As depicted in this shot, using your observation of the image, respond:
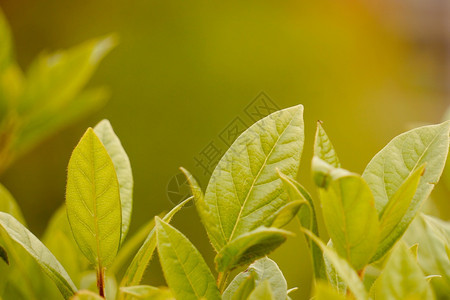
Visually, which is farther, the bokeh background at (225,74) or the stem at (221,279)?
the bokeh background at (225,74)

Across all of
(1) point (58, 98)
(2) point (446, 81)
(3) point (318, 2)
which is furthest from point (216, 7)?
(1) point (58, 98)

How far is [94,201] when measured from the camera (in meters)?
0.35

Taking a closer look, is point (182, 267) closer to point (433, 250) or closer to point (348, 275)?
point (348, 275)

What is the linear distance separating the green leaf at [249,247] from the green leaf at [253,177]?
3 centimetres

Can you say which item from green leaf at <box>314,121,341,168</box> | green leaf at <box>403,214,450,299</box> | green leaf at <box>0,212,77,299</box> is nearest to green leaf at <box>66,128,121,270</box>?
green leaf at <box>0,212,77,299</box>

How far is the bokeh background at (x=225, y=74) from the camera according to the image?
7.48ft

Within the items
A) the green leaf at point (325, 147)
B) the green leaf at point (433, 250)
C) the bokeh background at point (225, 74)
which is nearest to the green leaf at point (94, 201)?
the green leaf at point (325, 147)

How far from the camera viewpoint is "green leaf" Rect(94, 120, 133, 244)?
0.40 m

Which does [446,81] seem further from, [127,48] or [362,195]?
[362,195]

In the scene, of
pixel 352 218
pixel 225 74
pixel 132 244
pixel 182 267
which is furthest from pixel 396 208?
pixel 225 74

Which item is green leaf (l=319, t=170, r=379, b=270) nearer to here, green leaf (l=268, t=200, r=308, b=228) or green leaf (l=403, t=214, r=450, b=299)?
green leaf (l=268, t=200, r=308, b=228)

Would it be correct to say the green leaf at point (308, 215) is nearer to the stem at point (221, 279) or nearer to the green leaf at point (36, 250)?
the stem at point (221, 279)

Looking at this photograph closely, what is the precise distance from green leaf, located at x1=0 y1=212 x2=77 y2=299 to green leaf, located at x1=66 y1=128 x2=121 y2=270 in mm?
25

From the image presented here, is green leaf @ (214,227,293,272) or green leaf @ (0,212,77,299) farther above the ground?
green leaf @ (0,212,77,299)
